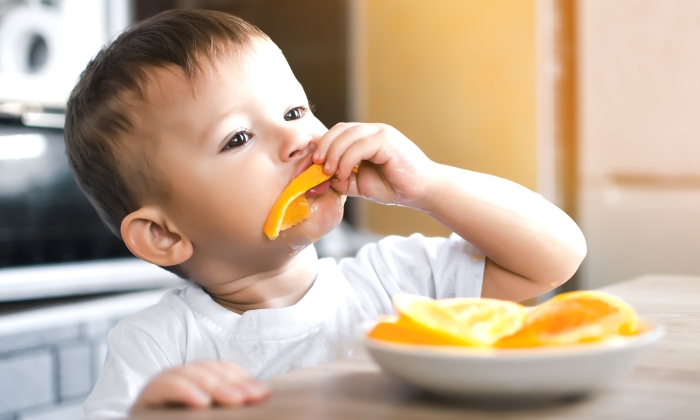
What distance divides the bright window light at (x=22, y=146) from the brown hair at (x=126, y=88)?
102 centimetres

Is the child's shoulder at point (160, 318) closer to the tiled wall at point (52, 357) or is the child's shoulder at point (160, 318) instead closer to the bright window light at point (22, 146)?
Answer: the tiled wall at point (52, 357)

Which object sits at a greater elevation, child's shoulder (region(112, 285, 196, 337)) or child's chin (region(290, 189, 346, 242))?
child's chin (region(290, 189, 346, 242))

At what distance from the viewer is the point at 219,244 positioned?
0.95 meters

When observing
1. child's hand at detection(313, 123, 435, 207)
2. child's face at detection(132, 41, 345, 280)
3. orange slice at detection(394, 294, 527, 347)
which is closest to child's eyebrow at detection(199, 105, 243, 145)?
child's face at detection(132, 41, 345, 280)

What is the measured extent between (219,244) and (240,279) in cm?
7

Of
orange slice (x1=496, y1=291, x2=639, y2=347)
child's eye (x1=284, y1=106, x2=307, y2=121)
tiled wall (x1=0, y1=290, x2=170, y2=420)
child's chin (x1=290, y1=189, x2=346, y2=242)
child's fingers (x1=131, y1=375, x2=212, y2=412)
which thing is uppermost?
child's eye (x1=284, y1=106, x2=307, y2=121)

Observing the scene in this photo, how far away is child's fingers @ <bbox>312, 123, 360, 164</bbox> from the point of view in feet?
2.80

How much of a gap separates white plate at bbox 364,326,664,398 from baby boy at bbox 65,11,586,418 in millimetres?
435

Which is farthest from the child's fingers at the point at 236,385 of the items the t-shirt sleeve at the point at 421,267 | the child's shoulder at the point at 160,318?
the t-shirt sleeve at the point at 421,267

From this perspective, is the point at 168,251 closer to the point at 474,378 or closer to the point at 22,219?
Answer: the point at 474,378

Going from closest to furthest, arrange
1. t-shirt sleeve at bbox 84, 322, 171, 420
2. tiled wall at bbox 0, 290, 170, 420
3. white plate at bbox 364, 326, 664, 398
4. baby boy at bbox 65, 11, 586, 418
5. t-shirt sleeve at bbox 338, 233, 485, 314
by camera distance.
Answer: white plate at bbox 364, 326, 664, 398, t-shirt sleeve at bbox 84, 322, 171, 420, baby boy at bbox 65, 11, 586, 418, t-shirt sleeve at bbox 338, 233, 485, 314, tiled wall at bbox 0, 290, 170, 420

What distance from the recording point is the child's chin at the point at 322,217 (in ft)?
2.95

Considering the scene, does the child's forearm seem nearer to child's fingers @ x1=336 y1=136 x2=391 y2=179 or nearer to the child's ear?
child's fingers @ x1=336 y1=136 x2=391 y2=179

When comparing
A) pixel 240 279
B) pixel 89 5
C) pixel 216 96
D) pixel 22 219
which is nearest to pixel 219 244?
pixel 240 279
